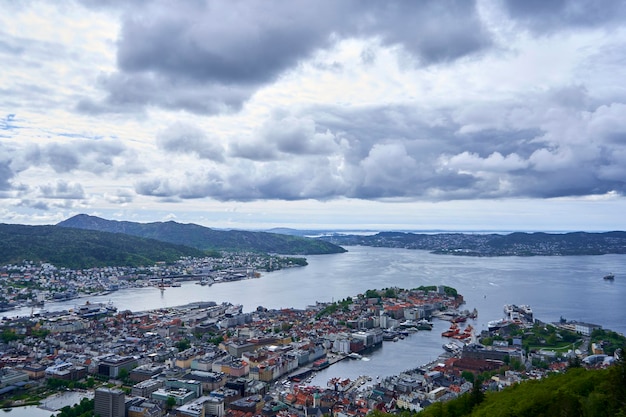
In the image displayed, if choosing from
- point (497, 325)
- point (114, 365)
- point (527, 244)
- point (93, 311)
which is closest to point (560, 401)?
point (114, 365)

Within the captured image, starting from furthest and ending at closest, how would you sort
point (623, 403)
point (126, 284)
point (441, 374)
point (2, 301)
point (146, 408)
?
point (126, 284) < point (2, 301) < point (441, 374) < point (146, 408) < point (623, 403)

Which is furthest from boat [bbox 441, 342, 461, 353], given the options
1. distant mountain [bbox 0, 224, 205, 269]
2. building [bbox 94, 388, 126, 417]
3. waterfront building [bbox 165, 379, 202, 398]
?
distant mountain [bbox 0, 224, 205, 269]

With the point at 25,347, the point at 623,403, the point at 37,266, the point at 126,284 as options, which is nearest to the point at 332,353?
the point at 25,347

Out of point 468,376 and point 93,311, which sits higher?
point 468,376

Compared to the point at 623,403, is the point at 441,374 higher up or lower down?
lower down

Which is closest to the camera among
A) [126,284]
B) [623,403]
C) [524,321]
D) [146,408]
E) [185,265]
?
[623,403]

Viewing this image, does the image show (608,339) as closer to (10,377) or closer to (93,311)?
(10,377)

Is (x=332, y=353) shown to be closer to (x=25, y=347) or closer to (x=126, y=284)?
(x=25, y=347)

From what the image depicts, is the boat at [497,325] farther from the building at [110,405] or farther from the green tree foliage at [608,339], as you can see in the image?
the building at [110,405]
